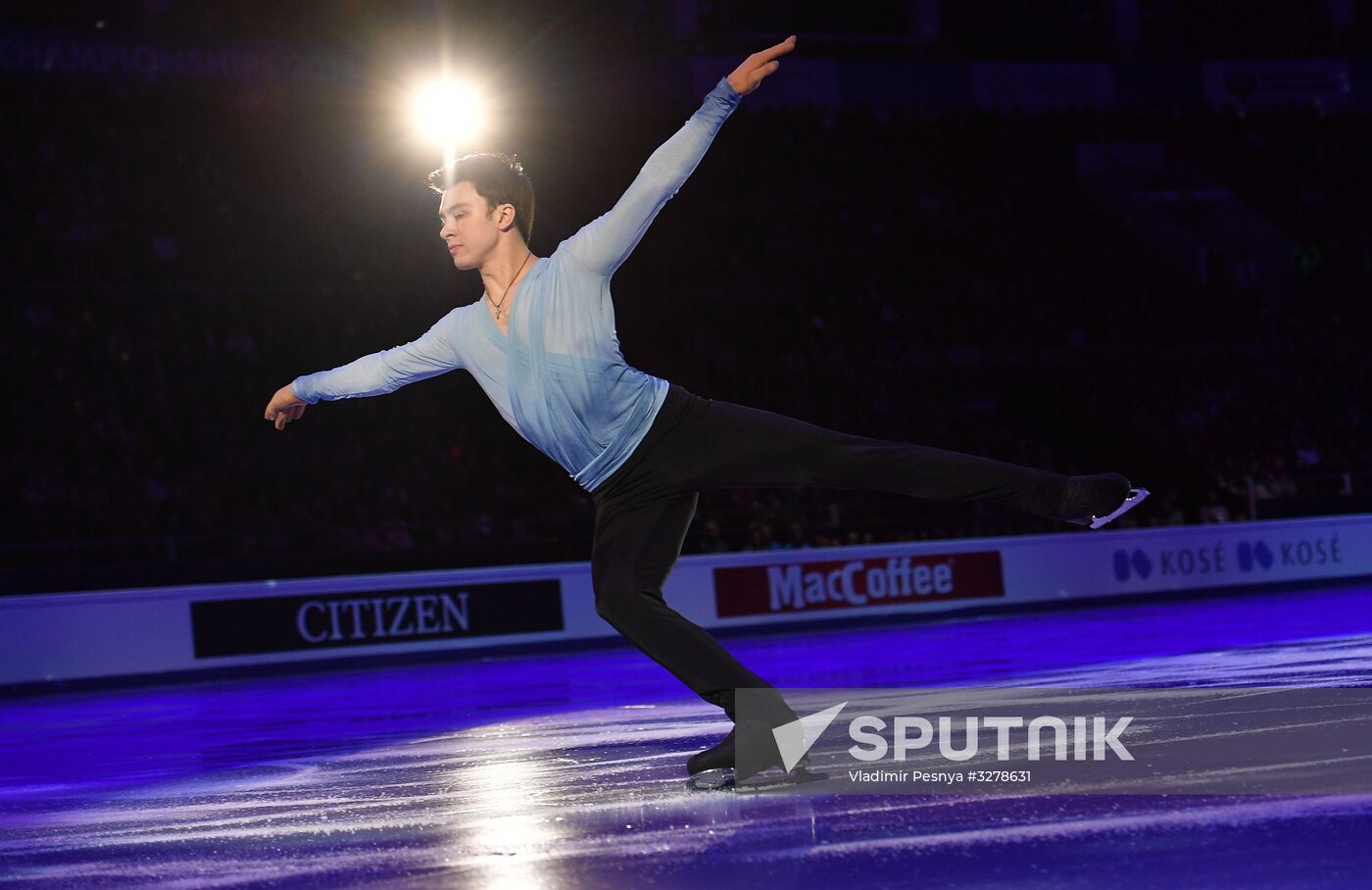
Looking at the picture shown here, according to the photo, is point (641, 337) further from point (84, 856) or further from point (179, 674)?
point (84, 856)

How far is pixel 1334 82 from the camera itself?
33.8 meters

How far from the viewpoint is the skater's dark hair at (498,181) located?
4.55 m

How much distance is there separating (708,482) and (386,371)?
44.6 inches

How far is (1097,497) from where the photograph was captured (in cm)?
425

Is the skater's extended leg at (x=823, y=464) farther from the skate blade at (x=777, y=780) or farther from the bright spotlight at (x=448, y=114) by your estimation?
the bright spotlight at (x=448, y=114)

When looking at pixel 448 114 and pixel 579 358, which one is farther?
pixel 448 114

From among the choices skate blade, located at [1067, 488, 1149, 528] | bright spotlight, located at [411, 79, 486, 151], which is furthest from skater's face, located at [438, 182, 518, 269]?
bright spotlight, located at [411, 79, 486, 151]

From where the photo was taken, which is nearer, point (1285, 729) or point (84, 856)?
point (84, 856)

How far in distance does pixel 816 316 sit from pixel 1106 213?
8133mm

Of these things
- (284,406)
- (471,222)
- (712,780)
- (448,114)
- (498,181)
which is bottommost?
(712,780)

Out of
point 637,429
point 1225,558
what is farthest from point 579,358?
point 1225,558

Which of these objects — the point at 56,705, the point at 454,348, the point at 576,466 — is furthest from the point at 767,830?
the point at 56,705

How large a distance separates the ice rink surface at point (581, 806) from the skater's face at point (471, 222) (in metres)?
1.66

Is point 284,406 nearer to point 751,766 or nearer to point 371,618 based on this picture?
point 751,766
